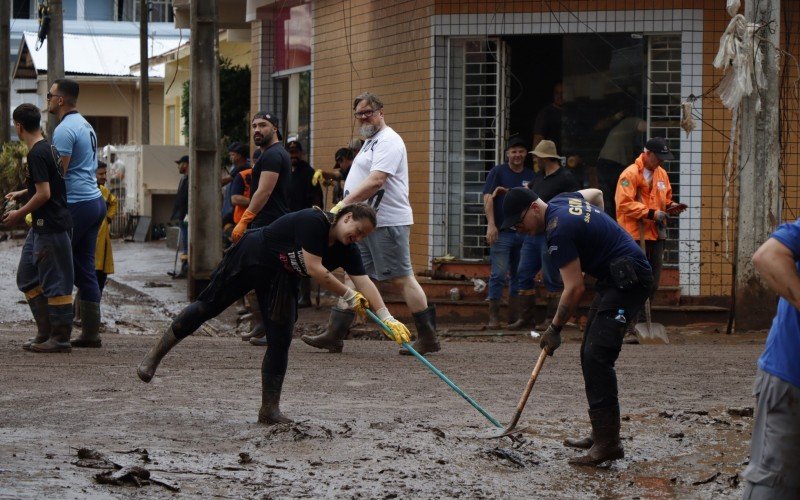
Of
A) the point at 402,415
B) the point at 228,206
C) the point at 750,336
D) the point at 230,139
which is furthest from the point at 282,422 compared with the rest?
the point at 230,139

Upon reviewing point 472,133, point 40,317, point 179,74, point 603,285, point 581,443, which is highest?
point 179,74

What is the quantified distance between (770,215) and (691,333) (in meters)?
1.36

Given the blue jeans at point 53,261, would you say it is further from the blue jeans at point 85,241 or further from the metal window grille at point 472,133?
the metal window grille at point 472,133

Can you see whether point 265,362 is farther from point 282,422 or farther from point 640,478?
point 640,478

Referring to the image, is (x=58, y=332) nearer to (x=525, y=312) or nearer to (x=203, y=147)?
(x=525, y=312)

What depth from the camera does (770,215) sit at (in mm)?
12094

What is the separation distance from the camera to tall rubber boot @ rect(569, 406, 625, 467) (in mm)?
Result: 6652

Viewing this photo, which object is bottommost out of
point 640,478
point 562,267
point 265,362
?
point 640,478

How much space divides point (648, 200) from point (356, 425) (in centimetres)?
535

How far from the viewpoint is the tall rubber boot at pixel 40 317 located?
1003 centimetres

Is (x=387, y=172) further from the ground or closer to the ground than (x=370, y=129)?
closer to the ground

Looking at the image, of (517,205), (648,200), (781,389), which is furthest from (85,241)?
(781,389)

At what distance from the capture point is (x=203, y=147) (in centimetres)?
1486

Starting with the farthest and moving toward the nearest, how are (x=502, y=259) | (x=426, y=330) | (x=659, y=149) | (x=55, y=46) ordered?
(x=55, y=46) < (x=502, y=259) < (x=659, y=149) < (x=426, y=330)
